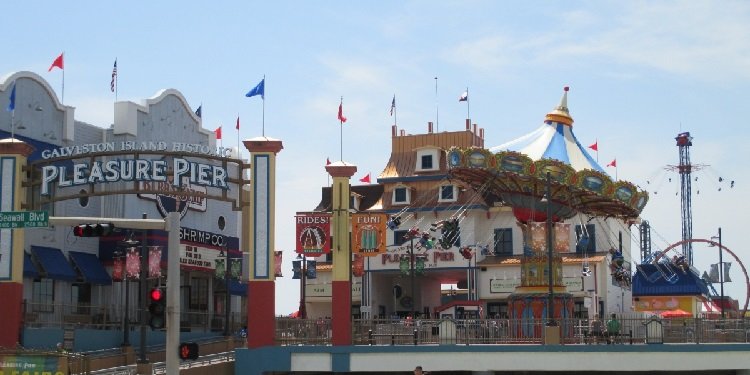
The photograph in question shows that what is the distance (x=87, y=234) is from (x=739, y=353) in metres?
25.8

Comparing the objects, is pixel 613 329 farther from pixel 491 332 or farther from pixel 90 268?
pixel 90 268

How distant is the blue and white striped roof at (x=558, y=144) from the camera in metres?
50.4

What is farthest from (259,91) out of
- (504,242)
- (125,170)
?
(504,242)

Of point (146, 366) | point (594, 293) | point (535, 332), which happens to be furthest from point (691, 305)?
point (146, 366)

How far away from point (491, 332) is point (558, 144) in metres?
13.0

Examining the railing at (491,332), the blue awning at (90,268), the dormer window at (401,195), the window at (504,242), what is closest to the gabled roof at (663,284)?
the window at (504,242)

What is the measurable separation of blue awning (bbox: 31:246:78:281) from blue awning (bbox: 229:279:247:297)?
447 inches

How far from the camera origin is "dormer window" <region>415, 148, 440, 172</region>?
70688 millimetres

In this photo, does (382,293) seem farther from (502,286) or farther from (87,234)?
(87,234)

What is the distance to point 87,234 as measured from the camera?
23.5m

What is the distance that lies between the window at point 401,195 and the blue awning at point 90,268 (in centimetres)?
2299

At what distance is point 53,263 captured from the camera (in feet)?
162

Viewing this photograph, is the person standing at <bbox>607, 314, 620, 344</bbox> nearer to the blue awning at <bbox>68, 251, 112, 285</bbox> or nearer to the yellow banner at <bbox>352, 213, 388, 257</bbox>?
the yellow banner at <bbox>352, 213, 388, 257</bbox>

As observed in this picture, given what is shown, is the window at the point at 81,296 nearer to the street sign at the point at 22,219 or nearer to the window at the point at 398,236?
the window at the point at 398,236
